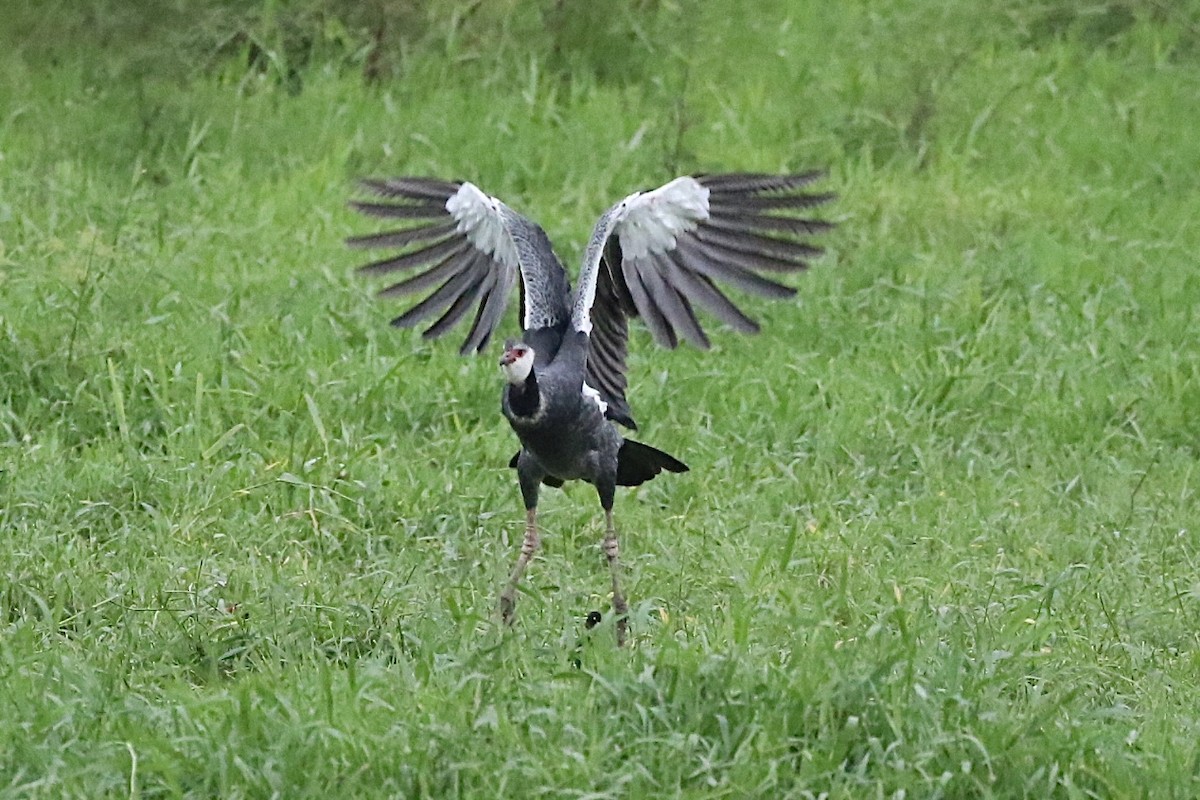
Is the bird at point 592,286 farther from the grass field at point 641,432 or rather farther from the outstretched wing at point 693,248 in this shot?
the grass field at point 641,432

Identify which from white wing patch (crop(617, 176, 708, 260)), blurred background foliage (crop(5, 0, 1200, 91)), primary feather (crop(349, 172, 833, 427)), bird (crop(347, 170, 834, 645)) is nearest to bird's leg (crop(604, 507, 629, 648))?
bird (crop(347, 170, 834, 645))

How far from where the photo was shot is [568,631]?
493 centimetres

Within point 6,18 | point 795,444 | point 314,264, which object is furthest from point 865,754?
point 6,18

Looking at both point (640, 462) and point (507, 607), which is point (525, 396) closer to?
point (507, 607)

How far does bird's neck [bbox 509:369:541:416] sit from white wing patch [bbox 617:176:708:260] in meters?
0.58

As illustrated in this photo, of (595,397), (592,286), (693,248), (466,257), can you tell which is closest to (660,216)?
(693,248)

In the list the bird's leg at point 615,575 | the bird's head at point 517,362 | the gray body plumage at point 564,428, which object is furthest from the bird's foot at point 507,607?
the bird's head at point 517,362

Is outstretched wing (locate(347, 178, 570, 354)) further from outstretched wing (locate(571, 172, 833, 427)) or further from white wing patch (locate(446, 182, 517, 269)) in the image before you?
outstretched wing (locate(571, 172, 833, 427))

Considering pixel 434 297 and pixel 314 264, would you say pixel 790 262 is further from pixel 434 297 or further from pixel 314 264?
pixel 314 264

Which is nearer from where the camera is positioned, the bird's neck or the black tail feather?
the bird's neck

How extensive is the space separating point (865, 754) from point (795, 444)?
283cm

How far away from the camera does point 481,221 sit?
596 cm

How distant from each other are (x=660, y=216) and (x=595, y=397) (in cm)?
56

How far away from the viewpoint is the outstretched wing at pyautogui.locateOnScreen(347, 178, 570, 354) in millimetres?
5773
